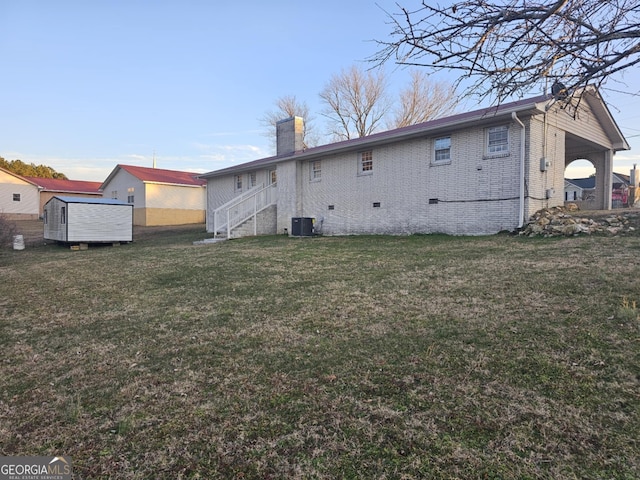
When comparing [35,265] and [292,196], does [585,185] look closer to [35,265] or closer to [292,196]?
[292,196]

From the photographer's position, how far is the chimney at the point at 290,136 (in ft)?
60.3

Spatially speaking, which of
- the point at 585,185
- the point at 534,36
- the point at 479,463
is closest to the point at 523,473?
the point at 479,463

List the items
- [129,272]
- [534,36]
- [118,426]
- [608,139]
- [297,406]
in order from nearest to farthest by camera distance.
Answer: [118,426] < [297,406] < [534,36] < [129,272] < [608,139]

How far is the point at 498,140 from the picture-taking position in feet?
35.6

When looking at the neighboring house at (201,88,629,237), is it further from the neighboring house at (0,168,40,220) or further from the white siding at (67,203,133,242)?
the neighboring house at (0,168,40,220)

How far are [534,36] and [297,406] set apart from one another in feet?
12.0

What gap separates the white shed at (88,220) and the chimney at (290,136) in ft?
25.2

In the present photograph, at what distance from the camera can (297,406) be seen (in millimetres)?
2738

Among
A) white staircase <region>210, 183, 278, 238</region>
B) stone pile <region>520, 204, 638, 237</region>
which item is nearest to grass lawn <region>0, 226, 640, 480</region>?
stone pile <region>520, 204, 638, 237</region>

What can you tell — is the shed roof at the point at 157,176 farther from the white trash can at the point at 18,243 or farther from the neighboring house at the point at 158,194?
the white trash can at the point at 18,243

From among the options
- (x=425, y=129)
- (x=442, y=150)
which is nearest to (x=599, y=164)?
(x=442, y=150)

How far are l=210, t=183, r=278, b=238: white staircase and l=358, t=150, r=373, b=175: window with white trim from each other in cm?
472

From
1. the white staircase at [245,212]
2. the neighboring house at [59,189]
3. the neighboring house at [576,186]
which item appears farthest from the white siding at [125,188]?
the neighboring house at [576,186]

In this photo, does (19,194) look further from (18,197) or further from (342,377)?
(342,377)
